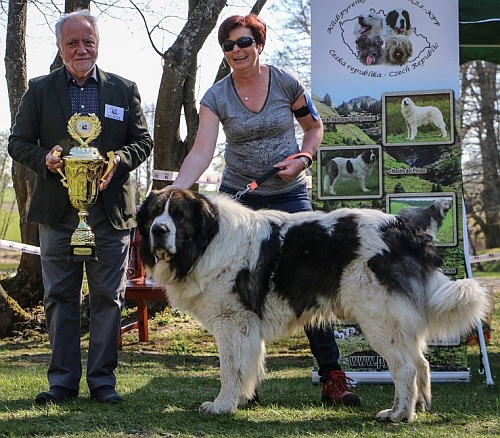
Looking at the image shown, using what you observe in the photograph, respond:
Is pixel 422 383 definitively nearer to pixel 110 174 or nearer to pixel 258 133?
pixel 258 133

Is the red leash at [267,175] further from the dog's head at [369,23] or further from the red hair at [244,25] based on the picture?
the dog's head at [369,23]

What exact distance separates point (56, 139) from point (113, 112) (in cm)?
39

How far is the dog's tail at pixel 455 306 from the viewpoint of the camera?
13.6 ft

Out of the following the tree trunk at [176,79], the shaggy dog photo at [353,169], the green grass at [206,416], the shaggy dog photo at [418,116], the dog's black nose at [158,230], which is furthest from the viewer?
the tree trunk at [176,79]

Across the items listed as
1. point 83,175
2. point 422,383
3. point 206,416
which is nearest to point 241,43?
point 83,175

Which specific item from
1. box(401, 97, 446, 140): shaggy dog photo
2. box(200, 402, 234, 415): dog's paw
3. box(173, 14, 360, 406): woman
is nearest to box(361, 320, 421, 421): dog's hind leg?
box(173, 14, 360, 406): woman

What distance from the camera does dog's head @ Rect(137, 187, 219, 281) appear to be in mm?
4168

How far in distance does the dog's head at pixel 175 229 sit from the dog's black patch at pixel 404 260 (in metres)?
0.99

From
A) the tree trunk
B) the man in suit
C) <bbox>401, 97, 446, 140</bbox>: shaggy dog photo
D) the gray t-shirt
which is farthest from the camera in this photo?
the tree trunk

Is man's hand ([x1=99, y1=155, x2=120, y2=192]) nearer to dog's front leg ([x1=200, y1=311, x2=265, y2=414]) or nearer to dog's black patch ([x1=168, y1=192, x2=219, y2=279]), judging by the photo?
dog's black patch ([x1=168, y1=192, x2=219, y2=279])

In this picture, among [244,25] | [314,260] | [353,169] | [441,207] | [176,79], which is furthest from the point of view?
[176,79]

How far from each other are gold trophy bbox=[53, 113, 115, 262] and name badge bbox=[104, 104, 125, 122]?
0.32 ft

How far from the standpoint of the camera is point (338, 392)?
15.5 feet

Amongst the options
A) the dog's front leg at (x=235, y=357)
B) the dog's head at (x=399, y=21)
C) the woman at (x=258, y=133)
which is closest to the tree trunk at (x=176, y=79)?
the dog's head at (x=399, y=21)
